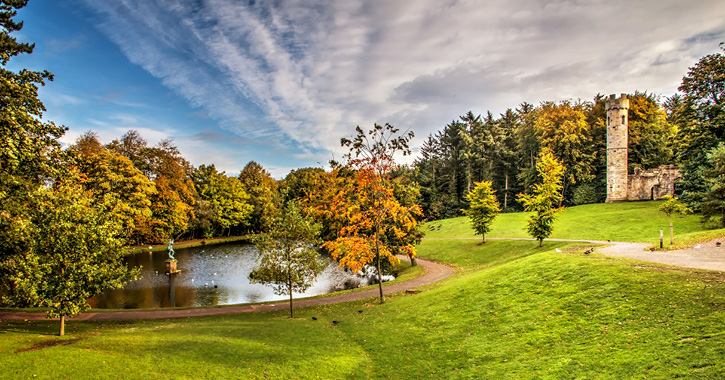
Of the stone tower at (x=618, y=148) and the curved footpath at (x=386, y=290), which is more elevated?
the stone tower at (x=618, y=148)

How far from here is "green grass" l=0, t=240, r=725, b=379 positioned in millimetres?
8719

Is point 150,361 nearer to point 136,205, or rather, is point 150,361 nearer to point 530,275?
point 530,275

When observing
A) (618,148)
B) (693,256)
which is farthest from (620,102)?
(693,256)

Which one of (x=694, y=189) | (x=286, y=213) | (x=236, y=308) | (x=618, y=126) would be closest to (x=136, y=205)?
(x=236, y=308)

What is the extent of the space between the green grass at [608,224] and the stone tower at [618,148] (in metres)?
3.44

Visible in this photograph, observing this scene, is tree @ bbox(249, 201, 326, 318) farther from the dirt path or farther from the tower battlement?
the tower battlement

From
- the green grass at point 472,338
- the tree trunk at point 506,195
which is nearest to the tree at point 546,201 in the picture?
the green grass at point 472,338

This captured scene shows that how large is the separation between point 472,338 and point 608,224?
33.9 meters

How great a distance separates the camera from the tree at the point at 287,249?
1839cm

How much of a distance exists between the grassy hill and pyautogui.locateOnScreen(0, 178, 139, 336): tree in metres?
1.57

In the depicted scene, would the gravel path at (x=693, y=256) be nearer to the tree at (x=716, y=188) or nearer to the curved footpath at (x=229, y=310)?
the tree at (x=716, y=188)

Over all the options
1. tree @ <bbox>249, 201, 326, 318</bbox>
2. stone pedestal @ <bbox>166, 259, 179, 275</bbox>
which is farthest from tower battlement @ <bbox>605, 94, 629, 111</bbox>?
stone pedestal @ <bbox>166, 259, 179, 275</bbox>

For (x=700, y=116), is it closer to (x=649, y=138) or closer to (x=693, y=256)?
(x=649, y=138)

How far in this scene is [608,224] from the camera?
122ft
